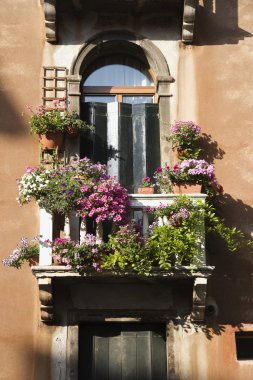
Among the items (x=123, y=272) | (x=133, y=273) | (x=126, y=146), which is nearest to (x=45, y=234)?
(x=123, y=272)

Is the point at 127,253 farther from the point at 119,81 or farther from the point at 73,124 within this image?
the point at 119,81

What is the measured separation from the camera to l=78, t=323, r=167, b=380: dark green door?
7.73 metres

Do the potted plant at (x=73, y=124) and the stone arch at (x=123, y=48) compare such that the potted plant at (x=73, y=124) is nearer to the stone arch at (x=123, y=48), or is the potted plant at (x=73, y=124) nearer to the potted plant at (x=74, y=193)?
the stone arch at (x=123, y=48)

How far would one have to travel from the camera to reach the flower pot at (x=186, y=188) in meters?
7.75

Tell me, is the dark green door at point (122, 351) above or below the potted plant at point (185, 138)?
below

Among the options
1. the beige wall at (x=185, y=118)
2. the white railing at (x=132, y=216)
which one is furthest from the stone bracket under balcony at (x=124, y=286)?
the beige wall at (x=185, y=118)

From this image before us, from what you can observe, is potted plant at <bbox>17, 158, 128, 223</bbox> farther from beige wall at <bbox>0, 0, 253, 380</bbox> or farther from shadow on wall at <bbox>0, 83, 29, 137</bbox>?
shadow on wall at <bbox>0, 83, 29, 137</bbox>

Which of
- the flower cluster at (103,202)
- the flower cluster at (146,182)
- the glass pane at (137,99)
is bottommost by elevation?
the flower cluster at (103,202)

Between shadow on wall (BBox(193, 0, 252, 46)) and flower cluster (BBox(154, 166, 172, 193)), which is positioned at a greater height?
shadow on wall (BBox(193, 0, 252, 46))

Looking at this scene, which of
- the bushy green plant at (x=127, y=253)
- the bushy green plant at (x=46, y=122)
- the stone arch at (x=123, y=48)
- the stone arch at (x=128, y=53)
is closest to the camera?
the bushy green plant at (x=127, y=253)

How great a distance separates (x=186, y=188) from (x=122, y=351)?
2347 mm

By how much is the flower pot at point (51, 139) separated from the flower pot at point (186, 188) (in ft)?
5.86

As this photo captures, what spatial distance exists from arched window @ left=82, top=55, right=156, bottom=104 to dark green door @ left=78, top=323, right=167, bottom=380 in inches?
137

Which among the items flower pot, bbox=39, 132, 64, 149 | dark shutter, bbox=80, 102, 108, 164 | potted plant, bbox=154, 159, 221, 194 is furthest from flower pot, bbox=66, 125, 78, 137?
potted plant, bbox=154, 159, 221, 194
